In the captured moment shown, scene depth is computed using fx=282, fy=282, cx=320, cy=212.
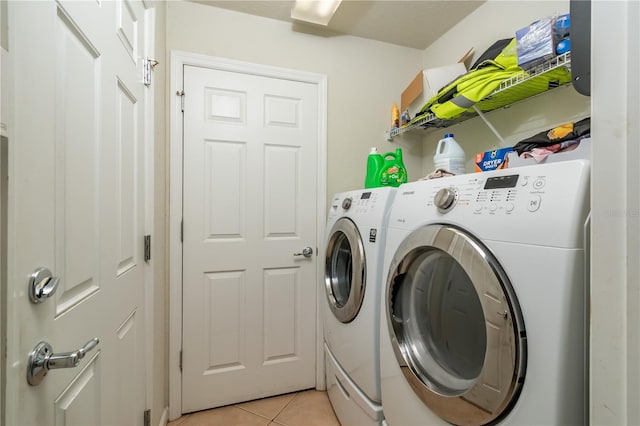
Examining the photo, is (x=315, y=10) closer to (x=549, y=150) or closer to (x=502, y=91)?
(x=502, y=91)

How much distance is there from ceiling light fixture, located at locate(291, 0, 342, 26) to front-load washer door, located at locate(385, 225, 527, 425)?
140 centimetres

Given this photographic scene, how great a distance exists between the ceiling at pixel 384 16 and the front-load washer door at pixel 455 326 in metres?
1.51

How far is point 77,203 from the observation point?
27.0 inches

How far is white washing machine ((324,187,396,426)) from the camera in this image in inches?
46.5

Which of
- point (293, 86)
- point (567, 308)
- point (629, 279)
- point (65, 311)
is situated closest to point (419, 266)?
point (567, 308)

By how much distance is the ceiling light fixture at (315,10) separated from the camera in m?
1.56

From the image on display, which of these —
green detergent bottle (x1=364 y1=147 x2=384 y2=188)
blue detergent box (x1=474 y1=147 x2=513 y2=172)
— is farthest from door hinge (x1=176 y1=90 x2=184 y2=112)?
blue detergent box (x1=474 y1=147 x2=513 y2=172)

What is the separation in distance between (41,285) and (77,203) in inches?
9.4

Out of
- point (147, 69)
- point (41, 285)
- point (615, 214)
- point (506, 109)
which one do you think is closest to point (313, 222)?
point (147, 69)

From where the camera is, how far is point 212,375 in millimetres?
1692

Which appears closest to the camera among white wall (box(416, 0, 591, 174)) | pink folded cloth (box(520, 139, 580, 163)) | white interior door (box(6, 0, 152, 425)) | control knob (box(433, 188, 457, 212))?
white interior door (box(6, 0, 152, 425))

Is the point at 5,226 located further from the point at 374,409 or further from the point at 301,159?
the point at 301,159

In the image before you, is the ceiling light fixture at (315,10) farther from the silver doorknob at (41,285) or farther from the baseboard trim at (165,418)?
the baseboard trim at (165,418)

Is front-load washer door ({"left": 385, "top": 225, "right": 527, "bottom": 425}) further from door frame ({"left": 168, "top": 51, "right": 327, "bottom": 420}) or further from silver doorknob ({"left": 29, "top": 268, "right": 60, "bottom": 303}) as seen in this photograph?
door frame ({"left": 168, "top": 51, "right": 327, "bottom": 420})
